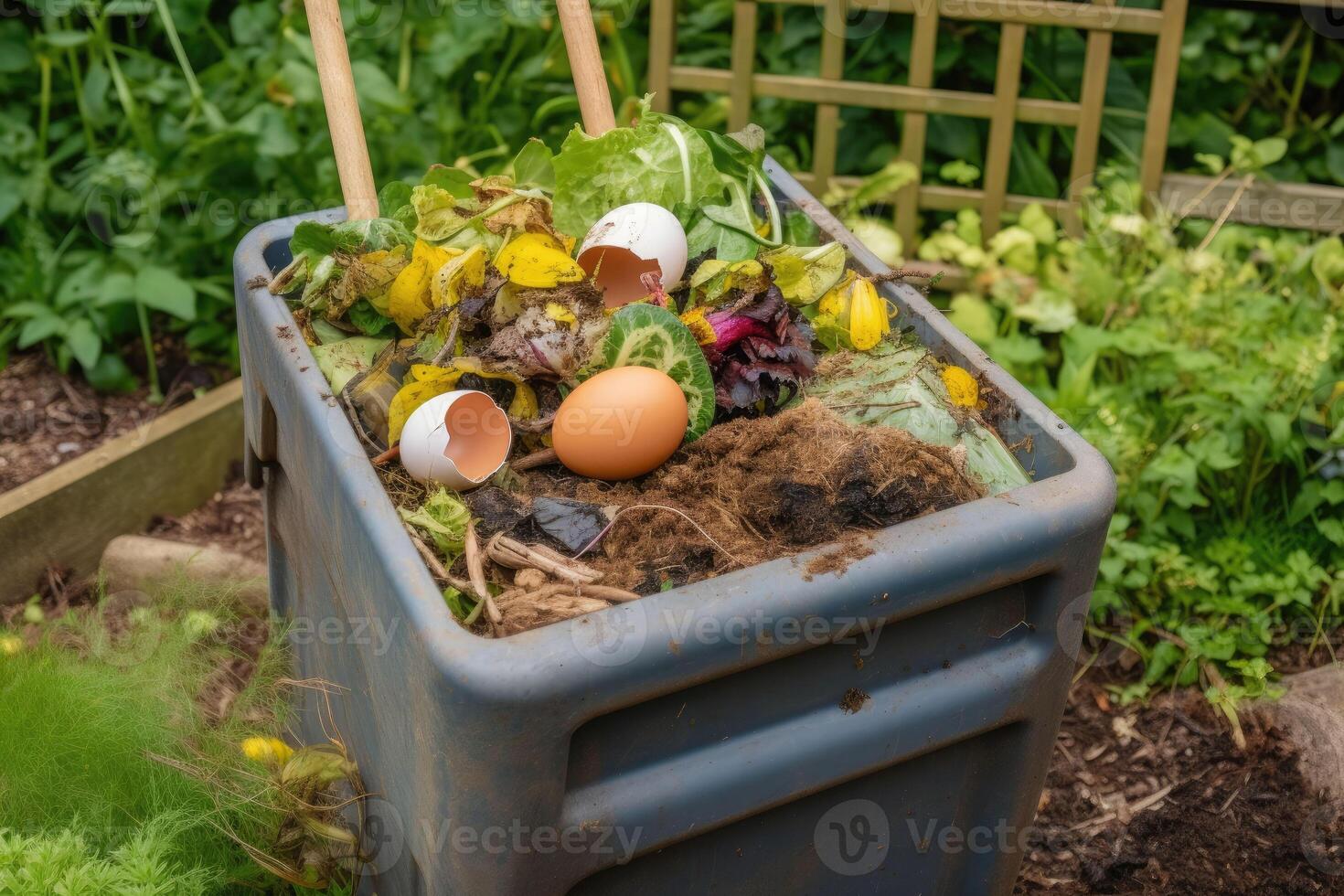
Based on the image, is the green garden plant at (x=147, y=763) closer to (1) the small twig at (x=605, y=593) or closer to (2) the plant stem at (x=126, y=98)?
(1) the small twig at (x=605, y=593)

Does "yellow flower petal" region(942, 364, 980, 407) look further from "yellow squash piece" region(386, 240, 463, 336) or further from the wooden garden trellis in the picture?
the wooden garden trellis

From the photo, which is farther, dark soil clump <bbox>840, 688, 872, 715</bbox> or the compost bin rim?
dark soil clump <bbox>840, 688, 872, 715</bbox>

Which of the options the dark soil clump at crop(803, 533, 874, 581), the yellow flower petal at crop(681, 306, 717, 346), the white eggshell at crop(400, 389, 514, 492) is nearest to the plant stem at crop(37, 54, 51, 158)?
the white eggshell at crop(400, 389, 514, 492)

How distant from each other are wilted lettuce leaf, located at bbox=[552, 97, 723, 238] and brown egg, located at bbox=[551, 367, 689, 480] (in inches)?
16.4

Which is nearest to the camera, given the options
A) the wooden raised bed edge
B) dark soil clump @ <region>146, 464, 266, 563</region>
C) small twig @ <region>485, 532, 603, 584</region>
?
small twig @ <region>485, 532, 603, 584</region>

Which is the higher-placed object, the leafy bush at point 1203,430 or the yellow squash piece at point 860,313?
the yellow squash piece at point 860,313

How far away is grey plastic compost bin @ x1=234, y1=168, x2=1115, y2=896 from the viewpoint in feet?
3.98

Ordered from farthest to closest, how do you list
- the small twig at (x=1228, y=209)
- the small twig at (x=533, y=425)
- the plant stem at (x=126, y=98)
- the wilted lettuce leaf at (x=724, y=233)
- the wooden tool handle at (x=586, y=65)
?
1. the small twig at (x=1228, y=209)
2. the plant stem at (x=126, y=98)
3. the wooden tool handle at (x=586, y=65)
4. the wilted lettuce leaf at (x=724, y=233)
5. the small twig at (x=533, y=425)

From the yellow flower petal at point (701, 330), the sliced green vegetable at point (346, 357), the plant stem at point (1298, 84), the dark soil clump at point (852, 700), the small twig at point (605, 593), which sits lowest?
the plant stem at point (1298, 84)

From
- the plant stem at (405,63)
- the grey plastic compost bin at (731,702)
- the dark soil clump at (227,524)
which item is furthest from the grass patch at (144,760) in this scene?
the plant stem at (405,63)

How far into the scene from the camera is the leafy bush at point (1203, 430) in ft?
7.84

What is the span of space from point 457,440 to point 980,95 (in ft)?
6.60

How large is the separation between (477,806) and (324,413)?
522mm

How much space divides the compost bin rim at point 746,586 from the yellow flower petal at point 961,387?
0.23ft
